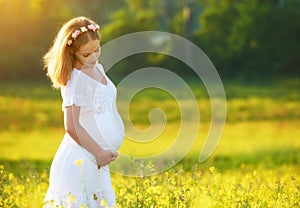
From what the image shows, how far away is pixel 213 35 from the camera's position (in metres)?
30.7

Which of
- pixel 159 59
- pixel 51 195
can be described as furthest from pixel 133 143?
pixel 159 59

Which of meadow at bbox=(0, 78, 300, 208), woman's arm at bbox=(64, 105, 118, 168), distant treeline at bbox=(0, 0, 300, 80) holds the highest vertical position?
distant treeline at bbox=(0, 0, 300, 80)

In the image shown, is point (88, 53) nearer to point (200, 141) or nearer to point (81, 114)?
point (81, 114)

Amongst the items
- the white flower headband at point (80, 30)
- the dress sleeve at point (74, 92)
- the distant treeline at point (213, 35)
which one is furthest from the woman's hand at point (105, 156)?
the distant treeline at point (213, 35)

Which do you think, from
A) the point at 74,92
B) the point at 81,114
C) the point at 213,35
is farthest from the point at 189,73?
the point at 74,92

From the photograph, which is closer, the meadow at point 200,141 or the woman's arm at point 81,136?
the woman's arm at point 81,136

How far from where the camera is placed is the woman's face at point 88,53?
16.3 ft

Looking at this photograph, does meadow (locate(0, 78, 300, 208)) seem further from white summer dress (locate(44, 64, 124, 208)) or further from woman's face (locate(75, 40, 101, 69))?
woman's face (locate(75, 40, 101, 69))

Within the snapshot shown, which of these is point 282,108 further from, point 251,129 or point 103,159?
point 103,159

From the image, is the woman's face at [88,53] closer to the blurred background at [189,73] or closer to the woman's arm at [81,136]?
the woman's arm at [81,136]

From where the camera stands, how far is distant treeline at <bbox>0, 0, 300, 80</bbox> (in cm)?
2878

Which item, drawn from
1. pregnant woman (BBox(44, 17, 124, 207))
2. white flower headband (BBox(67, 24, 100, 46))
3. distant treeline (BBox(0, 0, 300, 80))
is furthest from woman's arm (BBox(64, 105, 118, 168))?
distant treeline (BBox(0, 0, 300, 80))

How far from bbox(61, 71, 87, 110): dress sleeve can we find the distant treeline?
23.1m

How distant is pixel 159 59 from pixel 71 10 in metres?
5.51
